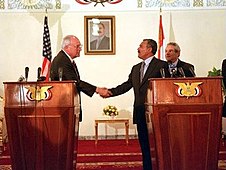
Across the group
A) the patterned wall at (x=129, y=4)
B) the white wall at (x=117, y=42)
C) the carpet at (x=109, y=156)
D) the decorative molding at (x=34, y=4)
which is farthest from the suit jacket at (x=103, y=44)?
the carpet at (x=109, y=156)

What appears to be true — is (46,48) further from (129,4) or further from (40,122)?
(40,122)

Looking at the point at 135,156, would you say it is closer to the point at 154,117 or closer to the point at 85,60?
the point at 154,117

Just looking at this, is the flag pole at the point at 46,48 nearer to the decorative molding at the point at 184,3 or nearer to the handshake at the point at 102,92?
the decorative molding at the point at 184,3

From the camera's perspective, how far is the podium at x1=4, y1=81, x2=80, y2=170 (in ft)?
14.6

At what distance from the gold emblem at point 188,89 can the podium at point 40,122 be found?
43.4 inches

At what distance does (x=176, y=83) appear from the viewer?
14.3ft

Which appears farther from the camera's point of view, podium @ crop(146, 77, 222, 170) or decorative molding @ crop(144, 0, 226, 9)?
→ decorative molding @ crop(144, 0, 226, 9)

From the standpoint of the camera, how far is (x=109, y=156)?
7.27m

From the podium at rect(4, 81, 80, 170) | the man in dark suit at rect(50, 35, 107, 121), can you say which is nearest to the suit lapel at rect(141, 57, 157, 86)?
the man in dark suit at rect(50, 35, 107, 121)

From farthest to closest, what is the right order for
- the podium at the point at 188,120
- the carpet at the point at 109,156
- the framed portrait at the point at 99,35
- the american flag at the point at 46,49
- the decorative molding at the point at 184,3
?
1. the decorative molding at the point at 184,3
2. the framed portrait at the point at 99,35
3. the american flag at the point at 46,49
4. the carpet at the point at 109,156
5. the podium at the point at 188,120

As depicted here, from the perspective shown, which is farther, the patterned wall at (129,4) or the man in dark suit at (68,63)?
the patterned wall at (129,4)

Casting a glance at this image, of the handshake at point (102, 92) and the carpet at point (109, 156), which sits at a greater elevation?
the handshake at point (102, 92)

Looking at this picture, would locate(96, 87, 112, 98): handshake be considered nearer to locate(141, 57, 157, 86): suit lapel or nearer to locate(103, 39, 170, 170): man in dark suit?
locate(103, 39, 170, 170): man in dark suit

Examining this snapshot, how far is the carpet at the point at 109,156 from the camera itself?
240 inches
